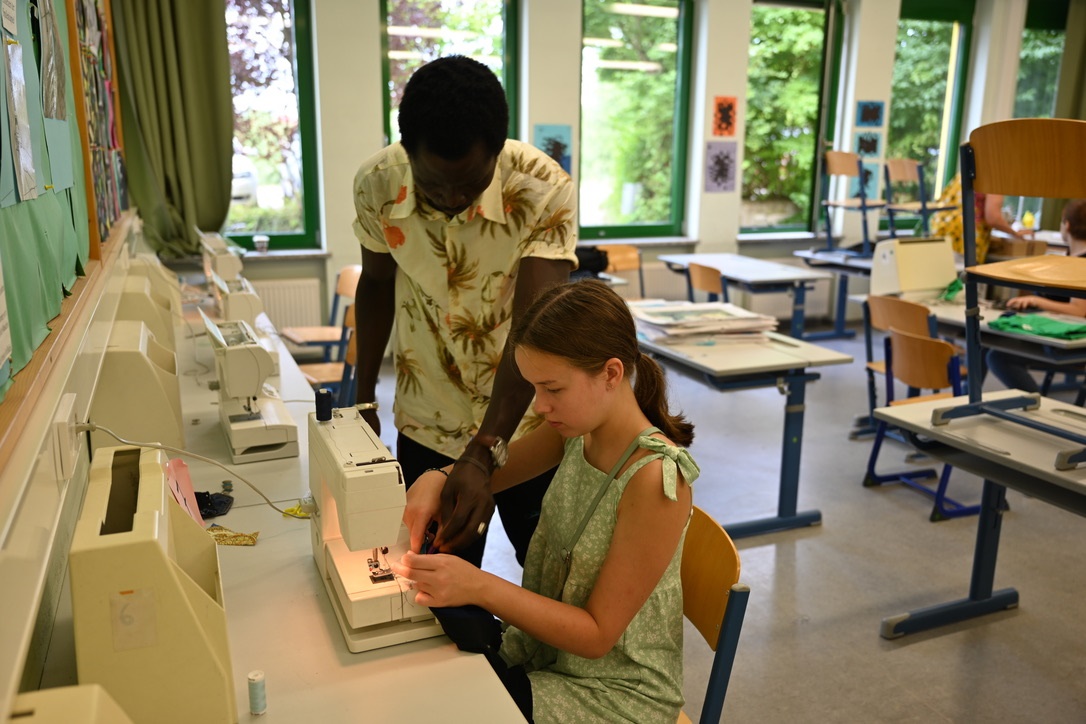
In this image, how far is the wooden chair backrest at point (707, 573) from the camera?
1.30 meters

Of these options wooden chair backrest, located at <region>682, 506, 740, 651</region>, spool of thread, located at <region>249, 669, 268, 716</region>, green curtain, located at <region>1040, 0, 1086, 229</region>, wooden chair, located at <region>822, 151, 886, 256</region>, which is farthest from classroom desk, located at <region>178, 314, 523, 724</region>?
green curtain, located at <region>1040, 0, 1086, 229</region>

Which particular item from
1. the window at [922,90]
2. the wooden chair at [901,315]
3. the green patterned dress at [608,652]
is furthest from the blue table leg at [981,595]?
the window at [922,90]

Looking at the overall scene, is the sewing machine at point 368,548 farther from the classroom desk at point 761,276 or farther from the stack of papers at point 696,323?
the classroom desk at point 761,276

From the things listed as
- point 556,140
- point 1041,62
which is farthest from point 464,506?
point 1041,62

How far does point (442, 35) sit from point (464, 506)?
4971 mm

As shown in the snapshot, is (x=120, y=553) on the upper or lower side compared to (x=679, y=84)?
lower

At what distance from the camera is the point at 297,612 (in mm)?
1215

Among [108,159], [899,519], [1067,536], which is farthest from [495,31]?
[1067,536]

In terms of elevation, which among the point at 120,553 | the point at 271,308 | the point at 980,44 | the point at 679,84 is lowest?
the point at 271,308

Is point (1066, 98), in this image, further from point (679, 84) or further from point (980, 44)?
point (679, 84)

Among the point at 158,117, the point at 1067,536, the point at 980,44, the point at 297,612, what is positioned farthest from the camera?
the point at 980,44

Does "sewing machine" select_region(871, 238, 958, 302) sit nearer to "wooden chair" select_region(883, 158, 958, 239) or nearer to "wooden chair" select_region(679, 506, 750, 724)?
"wooden chair" select_region(883, 158, 958, 239)

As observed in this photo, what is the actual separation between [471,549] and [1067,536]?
2.66 metres

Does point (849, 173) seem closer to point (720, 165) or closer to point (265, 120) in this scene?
point (720, 165)
